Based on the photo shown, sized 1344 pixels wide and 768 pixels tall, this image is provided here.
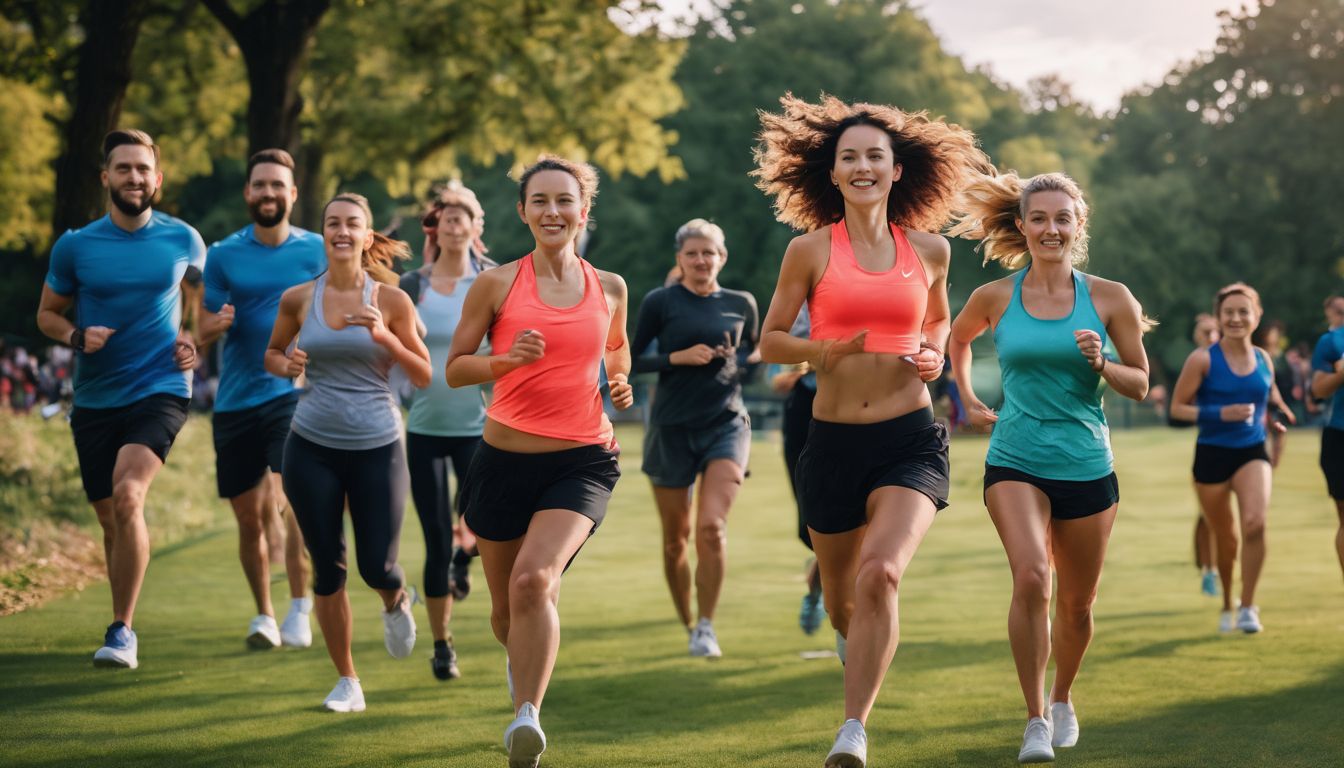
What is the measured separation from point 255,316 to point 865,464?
155 inches

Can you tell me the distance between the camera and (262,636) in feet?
30.9

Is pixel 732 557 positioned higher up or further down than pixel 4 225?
further down

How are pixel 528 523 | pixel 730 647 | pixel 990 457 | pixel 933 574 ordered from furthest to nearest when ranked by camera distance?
pixel 933 574 → pixel 730 647 → pixel 990 457 → pixel 528 523

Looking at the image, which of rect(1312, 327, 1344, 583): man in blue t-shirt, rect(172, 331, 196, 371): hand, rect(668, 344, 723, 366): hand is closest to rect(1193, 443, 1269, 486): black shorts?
rect(1312, 327, 1344, 583): man in blue t-shirt

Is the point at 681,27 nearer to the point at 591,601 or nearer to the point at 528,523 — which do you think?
the point at 591,601

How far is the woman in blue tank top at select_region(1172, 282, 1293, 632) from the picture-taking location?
10.5 m

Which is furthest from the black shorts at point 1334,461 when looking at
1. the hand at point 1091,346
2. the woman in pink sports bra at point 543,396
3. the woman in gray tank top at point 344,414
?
the woman in gray tank top at point 344,414

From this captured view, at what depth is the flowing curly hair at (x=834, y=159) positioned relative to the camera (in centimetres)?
692

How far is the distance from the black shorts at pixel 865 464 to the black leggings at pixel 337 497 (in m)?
1.94

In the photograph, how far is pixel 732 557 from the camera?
1537cm

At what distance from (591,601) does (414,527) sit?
21.2 feet

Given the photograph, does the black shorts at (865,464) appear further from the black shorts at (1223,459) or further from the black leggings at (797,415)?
the black shorts at (1223,459)

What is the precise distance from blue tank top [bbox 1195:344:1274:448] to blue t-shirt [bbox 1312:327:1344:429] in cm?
44

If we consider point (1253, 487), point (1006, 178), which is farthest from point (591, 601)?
point (1006, 178)
